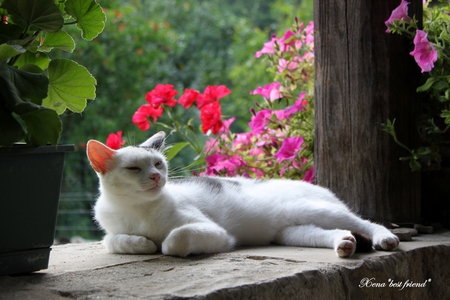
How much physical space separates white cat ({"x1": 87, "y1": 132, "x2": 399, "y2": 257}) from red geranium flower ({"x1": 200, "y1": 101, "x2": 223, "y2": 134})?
0.55 meters

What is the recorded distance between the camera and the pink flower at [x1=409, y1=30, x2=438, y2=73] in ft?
7.45

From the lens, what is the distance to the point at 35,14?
62.9 inches

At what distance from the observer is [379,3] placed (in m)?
2.46

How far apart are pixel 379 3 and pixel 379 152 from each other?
68 centimetres

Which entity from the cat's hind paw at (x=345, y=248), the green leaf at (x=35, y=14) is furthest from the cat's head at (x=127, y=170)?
the cat's hind paw at (x=345, y=248)

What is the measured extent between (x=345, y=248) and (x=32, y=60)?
125 cm

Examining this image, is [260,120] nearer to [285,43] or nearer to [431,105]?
[285,43]

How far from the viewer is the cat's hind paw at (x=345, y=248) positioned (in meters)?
1.88

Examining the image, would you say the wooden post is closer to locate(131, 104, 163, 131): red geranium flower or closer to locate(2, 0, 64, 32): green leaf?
locate(131, 104, 163, 131): red geranium flower

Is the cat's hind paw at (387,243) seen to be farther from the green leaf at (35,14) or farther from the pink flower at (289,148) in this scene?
the green leaf at (35,14)

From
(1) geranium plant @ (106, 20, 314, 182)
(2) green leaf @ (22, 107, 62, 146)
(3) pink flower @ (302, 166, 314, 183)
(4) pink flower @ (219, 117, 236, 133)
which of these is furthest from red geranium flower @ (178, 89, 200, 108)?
(2) green leaf @ (22, 107, 62, 146)

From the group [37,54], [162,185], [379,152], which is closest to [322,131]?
[379,152]

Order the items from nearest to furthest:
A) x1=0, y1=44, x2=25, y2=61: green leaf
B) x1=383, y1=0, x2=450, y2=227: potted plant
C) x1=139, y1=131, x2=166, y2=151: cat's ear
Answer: x1=0, y1=44, x2=25, y2=61: green leaf < x1=139, y1=131, x2=166, y2=151: cat's ear < x1=383, y1=0, x2=450, y2=227: potted plant

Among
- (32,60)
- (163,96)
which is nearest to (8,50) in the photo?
(32,60)
